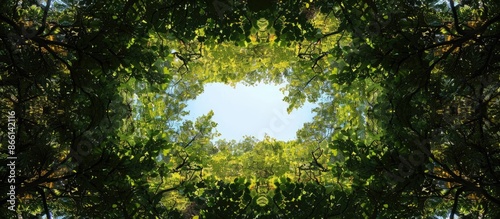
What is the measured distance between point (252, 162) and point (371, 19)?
4803mm

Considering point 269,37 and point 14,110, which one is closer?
point 14,110

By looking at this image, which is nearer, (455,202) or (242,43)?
(455,202)

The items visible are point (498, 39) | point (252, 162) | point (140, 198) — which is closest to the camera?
point (498, 39)

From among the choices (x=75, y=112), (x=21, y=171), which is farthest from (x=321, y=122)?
(x=21, y=171)

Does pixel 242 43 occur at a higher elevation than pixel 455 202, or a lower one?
higher

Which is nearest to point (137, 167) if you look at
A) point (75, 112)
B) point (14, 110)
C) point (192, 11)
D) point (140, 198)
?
point (140, 198)

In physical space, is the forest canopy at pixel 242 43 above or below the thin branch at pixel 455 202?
above

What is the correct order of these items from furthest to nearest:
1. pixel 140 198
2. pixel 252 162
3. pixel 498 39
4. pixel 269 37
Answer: pixel 252 162, pixel 269 37, pixel 140 198, pixel 498 39

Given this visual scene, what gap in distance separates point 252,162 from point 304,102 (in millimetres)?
1697

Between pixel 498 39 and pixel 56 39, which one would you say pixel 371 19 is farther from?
pixel 56 39

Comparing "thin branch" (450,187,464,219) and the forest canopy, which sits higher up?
the forest canopy

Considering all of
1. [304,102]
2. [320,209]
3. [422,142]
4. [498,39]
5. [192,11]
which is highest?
[304,102]

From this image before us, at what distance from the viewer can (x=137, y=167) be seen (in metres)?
6.27

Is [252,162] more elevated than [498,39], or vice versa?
[252,162]
